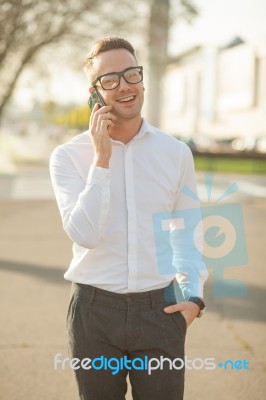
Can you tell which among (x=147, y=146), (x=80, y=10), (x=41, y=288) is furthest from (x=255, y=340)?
(x=80, y=10)

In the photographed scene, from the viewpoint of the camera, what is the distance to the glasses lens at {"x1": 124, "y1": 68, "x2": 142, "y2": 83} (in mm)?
2242

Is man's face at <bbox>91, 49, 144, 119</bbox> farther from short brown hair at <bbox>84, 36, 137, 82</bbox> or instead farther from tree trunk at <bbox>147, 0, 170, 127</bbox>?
tree trunk at <bbox>147, 0, 170, 127</bbox>

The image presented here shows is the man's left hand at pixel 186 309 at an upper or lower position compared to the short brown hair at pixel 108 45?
lower

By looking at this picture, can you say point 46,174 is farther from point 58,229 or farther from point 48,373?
point 48,373

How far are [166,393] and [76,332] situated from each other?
448mm

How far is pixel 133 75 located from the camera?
226 cm

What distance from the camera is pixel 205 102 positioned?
7394 cm

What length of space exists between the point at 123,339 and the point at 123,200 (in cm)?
57

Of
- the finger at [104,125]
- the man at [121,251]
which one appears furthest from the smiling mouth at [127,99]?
the finger at [104,125]

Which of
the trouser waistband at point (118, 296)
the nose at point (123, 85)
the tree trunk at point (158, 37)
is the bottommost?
the trouser waistband at point (118, 296)

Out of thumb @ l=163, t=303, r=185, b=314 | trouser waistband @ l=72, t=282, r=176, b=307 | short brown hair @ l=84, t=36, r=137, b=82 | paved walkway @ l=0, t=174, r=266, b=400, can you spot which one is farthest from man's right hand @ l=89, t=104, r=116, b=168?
paved walkway @ l=0, t=174, r=266, b=400

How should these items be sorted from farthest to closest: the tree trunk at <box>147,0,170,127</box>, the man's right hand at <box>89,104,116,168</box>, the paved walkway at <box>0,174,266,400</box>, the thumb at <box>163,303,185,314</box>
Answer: the tree trunk at <box>147,0,170,127</box> < the paved walkway at <box>0,174,266,400</box> < the thumb at <box>163,303,185,314</box> < the man's right hand at <box>89,104,116,168</box>

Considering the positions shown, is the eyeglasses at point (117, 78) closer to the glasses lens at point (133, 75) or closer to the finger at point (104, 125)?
the glasses lens at point (133, 75)

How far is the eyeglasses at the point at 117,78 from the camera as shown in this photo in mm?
2236
